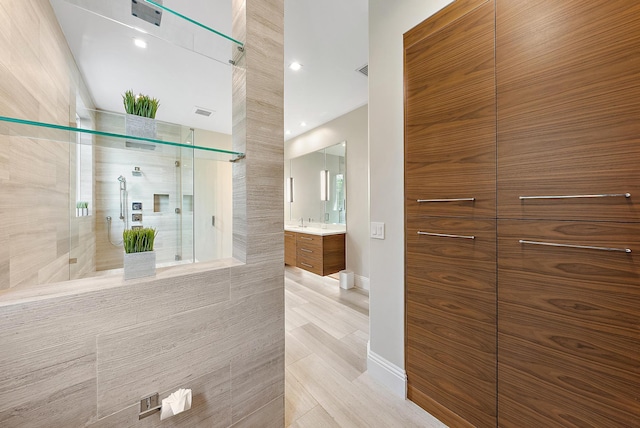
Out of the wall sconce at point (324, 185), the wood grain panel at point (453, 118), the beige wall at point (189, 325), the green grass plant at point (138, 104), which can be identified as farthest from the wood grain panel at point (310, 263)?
the green grass plant at point (138, 104)

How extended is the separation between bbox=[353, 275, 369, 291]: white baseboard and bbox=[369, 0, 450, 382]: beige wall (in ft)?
5.96

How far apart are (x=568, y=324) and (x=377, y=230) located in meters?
1.01

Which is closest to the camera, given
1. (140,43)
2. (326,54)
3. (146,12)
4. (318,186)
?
(146,12)

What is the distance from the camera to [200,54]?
3.78 ft

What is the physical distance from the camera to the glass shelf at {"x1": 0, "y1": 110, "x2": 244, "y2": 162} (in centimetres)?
69

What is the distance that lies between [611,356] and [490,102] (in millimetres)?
1127

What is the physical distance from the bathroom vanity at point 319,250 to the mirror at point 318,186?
1.44ft

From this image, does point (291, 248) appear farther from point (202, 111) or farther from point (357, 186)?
point (202, 111)

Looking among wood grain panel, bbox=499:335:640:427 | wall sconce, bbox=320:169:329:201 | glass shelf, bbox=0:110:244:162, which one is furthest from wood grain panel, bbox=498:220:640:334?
wall sconce, bbox=320:169:329:201

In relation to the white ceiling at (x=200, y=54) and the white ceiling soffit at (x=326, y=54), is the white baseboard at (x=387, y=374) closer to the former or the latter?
the white ceiling at (x=200, y=54)

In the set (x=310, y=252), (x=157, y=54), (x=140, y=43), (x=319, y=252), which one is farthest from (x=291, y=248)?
(x=140, y=43)

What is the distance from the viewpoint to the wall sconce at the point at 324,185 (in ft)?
13.8

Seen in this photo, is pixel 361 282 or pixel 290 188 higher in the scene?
pixel 290 188

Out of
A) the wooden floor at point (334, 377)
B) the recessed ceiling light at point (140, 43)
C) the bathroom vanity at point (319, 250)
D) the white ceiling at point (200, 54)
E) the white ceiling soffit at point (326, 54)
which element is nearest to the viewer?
the white ceiling at point (200, 54)
